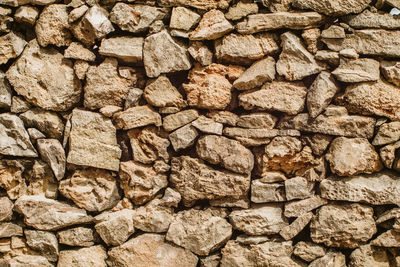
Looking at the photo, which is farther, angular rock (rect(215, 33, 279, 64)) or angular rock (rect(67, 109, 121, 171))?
angular rock (rect(67, 109, 121, 171))

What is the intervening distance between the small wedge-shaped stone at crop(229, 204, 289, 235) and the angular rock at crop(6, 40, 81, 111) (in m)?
1.77

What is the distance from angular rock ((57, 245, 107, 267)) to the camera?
281 cm

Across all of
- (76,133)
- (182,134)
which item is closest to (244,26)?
(182,134)

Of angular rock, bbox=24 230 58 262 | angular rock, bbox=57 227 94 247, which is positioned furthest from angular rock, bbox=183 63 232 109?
angular rock, bbox=24 230 58 262

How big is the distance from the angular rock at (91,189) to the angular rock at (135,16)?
4.20 feet

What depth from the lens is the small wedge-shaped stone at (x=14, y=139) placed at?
2869mm

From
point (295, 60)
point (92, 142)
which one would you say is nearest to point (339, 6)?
point (295, 60)

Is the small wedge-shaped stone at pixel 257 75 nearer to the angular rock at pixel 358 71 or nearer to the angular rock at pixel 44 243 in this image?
the angular rock at pixel 358 71

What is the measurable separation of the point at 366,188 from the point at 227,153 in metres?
1.10

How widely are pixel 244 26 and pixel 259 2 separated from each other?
9.5 inches

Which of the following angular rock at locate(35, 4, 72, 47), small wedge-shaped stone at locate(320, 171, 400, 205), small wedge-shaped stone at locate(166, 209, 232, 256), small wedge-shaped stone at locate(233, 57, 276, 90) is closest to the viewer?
small wedge-shaped stone at locate(320, 171, 400, 205)

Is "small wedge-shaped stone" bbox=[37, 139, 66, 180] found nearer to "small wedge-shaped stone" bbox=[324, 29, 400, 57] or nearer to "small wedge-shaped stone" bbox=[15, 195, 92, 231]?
"small wedge-shaped stone" bbox=[15, 195, 92, 231]

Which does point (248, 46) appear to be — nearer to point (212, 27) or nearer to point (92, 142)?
point (212, 27)

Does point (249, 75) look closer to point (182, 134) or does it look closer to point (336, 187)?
point (182, 134)
